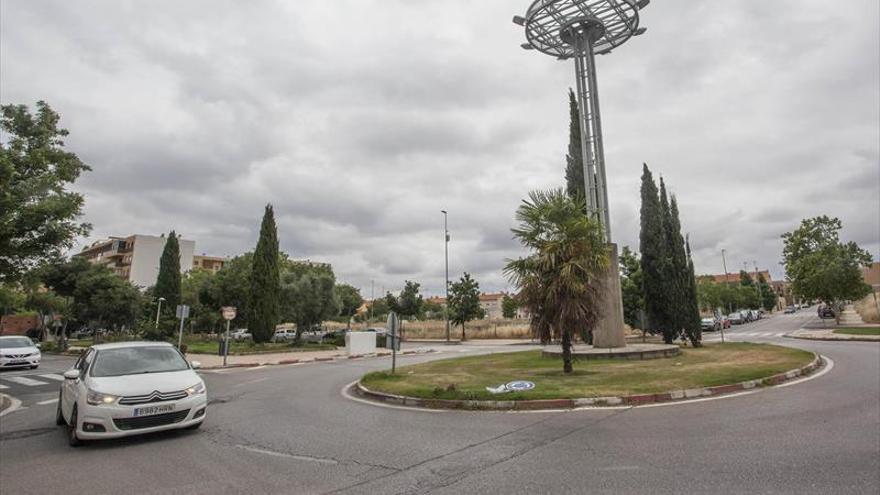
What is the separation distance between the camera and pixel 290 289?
111 ft

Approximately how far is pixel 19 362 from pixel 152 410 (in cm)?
1893

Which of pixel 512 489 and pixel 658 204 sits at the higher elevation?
pixel 658 204

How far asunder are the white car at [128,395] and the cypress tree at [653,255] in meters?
21.2

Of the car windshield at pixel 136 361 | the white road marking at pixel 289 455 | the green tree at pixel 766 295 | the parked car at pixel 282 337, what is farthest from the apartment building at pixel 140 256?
the green tree at pixel 766 295

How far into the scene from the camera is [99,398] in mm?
6727

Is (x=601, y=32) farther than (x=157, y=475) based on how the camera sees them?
Yes

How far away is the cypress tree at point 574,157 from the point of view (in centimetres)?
2427

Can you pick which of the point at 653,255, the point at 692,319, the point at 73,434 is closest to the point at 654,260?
the point at 653,255

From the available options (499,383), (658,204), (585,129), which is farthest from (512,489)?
(658,204)

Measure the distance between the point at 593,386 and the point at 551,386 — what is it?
0.91 metres

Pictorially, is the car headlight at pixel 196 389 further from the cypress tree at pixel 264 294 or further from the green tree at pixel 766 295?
the green tree at pixel 766 295

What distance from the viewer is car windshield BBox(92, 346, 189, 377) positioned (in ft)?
24.9

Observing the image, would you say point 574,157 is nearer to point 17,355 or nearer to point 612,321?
point 612,321

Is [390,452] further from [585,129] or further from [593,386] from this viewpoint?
[585,129]
